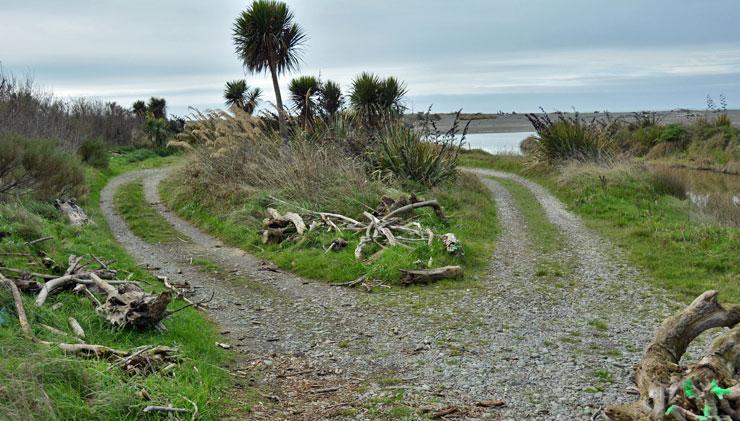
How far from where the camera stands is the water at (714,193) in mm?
16828

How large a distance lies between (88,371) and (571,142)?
2102cm

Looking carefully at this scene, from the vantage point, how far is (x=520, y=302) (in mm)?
8594

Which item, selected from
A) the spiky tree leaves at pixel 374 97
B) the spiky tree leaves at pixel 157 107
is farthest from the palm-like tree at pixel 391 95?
the spiky tree leaves at pixel 157 107

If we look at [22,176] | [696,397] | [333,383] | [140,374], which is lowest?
[333,383]

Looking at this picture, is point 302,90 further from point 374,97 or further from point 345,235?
point 345,235

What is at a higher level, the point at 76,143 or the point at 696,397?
the point at 76,143

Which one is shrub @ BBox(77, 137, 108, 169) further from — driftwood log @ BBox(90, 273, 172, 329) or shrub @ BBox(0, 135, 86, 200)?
driftwood log @ BBox(90, 273, 172, 329)

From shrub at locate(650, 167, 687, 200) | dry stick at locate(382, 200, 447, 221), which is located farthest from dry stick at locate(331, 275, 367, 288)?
shrub at locate(650, 167, 687, 200)

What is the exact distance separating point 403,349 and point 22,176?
10.3m

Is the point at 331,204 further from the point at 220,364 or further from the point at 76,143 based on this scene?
the point at 76,143

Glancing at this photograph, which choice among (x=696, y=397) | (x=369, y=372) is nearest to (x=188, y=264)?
(x=369, y=372)

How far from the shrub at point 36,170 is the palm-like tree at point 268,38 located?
605cm

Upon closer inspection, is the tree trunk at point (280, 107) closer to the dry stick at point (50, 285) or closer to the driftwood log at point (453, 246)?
the driftwood log at point (453, 246)

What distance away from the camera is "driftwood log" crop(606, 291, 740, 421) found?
3516mm
